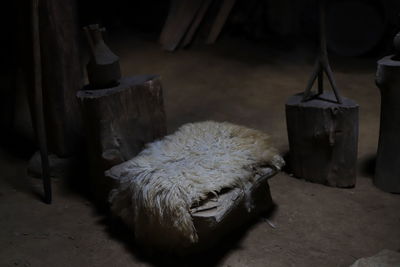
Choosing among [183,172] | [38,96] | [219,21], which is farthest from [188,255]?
[219,21]

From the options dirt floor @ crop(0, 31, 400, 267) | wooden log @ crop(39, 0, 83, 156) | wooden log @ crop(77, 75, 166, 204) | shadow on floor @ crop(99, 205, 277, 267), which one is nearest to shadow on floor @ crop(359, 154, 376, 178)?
dirt floor @ crop(0, 31, 400, 267)

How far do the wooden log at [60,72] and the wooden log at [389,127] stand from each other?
203 cm

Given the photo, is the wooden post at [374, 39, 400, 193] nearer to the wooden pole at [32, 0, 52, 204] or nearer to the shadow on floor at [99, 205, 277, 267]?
the shadow on floor at [99, 205, 277, 267]

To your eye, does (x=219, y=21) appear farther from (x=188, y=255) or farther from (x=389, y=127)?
(x=188, y=255)

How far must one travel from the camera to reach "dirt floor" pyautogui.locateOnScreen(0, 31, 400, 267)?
251 centimetres

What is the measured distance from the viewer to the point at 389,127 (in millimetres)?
2967

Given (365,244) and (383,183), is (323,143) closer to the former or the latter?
(383,183)

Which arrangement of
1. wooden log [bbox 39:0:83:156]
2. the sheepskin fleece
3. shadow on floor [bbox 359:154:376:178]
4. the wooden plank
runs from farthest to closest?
the wooden plank
shadow on floor [bbox 359:154:376:178]
wooden log [bbox 39:0:83:156]
the sheepskin fleece

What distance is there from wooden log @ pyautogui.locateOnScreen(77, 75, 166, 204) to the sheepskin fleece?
170 mm

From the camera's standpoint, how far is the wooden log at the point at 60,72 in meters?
3.17

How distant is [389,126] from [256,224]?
1.04m

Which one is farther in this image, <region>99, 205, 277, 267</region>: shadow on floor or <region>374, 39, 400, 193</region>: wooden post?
<region>374, 39, 400, 193</region>: wooden post

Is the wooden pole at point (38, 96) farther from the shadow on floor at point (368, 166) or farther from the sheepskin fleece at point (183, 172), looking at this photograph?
the shadow on floor at point (368, 166)

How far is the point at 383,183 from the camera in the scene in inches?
122
